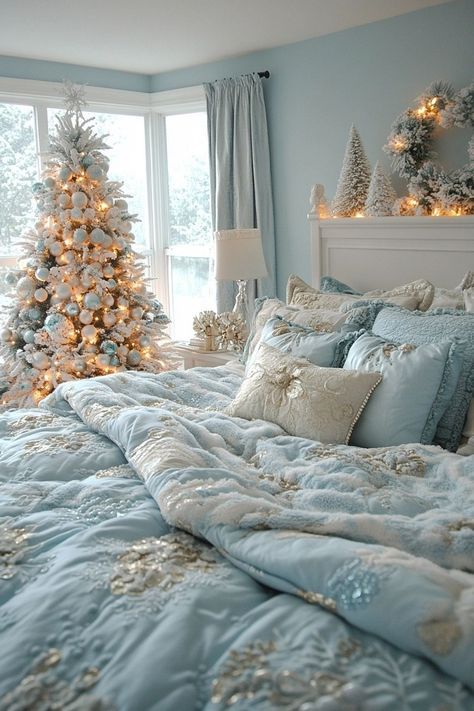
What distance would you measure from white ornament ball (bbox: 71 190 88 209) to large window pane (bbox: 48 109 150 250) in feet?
4.91

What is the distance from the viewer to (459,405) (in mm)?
2156

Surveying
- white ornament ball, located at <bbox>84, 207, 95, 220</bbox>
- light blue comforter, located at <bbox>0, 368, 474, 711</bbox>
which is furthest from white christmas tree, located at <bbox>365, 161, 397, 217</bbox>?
light blue comforter, located at <bbox>0, 368, 474, 711</bbox>

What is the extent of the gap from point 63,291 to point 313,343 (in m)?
1.96

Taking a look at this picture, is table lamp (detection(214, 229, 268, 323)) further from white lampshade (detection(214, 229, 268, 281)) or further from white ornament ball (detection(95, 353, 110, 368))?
white ornament ball (detection(95, 353, 110, 368))

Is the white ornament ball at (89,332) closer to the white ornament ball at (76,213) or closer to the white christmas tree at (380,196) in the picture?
the white ornament ball at (76,213)

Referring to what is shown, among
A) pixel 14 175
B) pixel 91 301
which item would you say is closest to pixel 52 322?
pixel 91 301

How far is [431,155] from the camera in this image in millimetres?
3719

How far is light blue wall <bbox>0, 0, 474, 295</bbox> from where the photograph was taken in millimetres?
3684

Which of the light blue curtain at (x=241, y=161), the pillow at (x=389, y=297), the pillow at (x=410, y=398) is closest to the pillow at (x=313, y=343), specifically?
the pillow at (x=410, y=398)

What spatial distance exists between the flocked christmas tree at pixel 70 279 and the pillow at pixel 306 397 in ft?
6.12

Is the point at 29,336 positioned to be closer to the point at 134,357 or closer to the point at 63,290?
the point at 63,290

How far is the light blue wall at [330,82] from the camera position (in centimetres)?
368

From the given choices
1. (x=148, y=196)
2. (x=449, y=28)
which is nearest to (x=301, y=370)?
(x=449, y=28)

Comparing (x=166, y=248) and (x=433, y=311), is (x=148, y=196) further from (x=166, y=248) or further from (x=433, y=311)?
(x=433, y=311)
